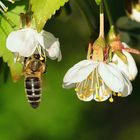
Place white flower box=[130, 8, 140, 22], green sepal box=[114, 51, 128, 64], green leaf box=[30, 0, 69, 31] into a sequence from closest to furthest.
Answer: green leaf box=[30, 0, 69, 31], green sepal box=[114, 51, 128, 64], white flower box=[130, 8, 140, 22]

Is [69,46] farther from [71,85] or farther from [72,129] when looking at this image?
[71,85]

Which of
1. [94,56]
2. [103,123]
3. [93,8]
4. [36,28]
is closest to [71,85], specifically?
[94,56]

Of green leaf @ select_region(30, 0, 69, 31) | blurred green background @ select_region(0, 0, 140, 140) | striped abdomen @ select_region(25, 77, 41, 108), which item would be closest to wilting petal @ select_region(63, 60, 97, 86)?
striped abdomen @ select_region(25, 77, 41, 108)

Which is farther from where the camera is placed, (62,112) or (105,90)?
(62,112)

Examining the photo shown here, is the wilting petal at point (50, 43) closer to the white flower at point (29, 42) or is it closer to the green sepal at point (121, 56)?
the white flower at point (29, 42)

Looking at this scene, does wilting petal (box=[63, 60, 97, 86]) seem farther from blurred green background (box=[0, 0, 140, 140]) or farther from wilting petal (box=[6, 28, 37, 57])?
blurred green background (box=[0, 0, 140, 140])

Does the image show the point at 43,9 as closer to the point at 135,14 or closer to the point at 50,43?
the point at 50,43

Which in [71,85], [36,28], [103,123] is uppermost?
[36,28]

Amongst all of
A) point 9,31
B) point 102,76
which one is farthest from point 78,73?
point 9,31
